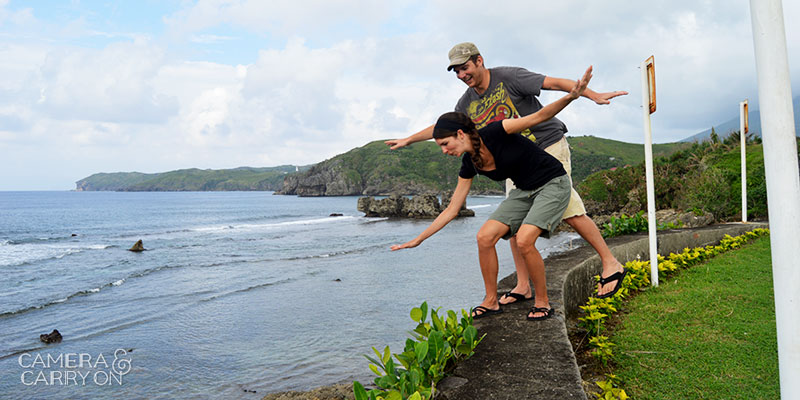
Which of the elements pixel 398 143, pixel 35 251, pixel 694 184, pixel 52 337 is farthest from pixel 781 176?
pixel 35 251

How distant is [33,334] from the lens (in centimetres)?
1052

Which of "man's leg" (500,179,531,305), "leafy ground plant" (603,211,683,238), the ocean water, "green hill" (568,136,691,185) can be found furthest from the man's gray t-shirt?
"green hill" (568,136,691,185)

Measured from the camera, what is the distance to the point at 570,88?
3637 mm

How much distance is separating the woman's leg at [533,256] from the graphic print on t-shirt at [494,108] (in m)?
0.97

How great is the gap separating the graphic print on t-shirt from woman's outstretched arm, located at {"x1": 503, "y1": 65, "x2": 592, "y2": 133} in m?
0.57

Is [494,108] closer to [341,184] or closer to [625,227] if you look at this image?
[625,227]

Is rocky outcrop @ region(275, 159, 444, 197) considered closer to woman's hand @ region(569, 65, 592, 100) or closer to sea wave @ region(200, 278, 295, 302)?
sea wave @ region(200, 278, 295, 302)

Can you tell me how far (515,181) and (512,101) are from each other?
2.22 feet

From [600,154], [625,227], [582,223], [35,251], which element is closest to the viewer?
[582,223]

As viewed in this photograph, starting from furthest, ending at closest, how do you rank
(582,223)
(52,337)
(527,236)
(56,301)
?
(56,301)
(52,337)
(582,223)
(527,236)

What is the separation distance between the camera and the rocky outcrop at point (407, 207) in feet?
166

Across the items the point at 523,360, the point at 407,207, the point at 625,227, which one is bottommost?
the point at 407,207

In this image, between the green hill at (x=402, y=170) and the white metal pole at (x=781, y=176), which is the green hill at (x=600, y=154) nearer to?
the green hill at (x=402, y=170)

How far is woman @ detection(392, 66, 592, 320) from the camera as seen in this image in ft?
11.2
